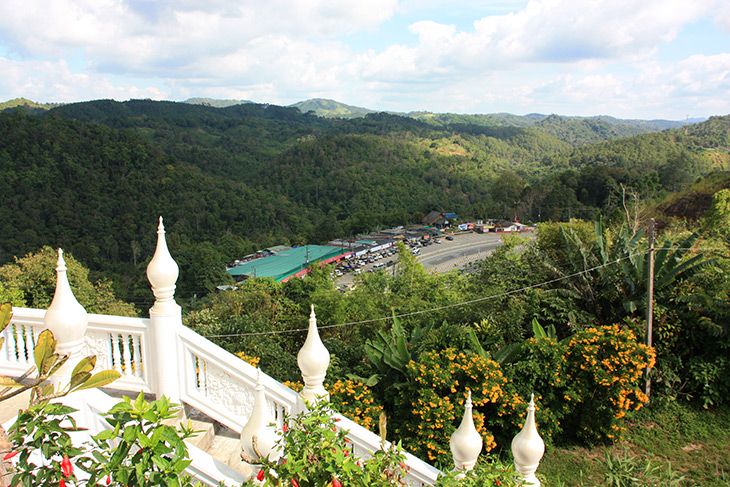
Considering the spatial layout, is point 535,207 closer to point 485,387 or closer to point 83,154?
point 485,387

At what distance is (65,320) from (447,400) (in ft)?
14.3

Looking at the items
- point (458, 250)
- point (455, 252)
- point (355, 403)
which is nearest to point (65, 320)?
point (355, 403)

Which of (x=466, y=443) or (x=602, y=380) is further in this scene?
(x=602, y=380)

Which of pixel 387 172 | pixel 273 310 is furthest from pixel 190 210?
pixel 273 310

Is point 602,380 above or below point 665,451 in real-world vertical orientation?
above

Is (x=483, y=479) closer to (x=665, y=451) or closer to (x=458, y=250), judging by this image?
(x=665, y=451)

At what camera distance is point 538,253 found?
33.2 feet

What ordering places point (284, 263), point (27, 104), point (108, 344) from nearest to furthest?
point (108, 344) < point (284, 263) < point (27, 104)

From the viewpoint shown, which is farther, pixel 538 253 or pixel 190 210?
pixel 190 210

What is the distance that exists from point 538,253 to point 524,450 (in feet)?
25.2

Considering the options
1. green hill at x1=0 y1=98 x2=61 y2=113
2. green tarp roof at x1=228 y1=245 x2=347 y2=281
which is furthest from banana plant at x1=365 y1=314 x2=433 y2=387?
green hill at x1=0 y1=98 x2=61 y2=113

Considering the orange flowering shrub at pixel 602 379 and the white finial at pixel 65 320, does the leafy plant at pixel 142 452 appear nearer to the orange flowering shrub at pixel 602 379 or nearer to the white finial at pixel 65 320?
the white finial at pixel 65 320

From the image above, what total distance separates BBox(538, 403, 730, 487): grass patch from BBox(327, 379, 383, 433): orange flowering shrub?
92.6 inches

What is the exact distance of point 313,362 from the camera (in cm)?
312
